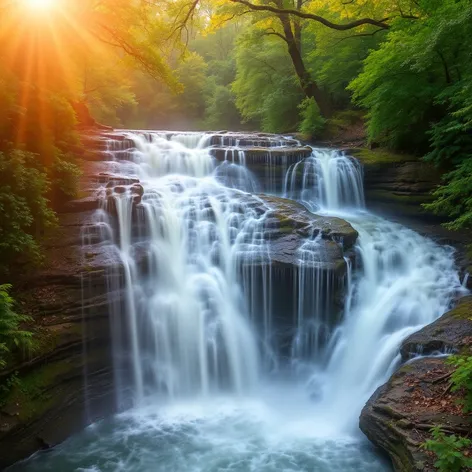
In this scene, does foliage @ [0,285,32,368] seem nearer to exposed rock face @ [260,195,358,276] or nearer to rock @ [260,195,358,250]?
exposed rock face @ [260,195,358,276]

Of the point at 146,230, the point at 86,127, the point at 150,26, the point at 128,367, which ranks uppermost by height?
the point at 150,26

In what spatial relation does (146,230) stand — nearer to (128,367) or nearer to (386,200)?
(128,367)

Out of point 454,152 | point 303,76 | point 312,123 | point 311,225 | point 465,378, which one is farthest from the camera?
point 303,76

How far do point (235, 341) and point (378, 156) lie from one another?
873 centimetres

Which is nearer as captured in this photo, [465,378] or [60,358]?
[465,378]

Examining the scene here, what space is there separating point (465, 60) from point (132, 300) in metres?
10.4

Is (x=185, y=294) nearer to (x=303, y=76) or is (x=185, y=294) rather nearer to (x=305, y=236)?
(x=305, y=236)

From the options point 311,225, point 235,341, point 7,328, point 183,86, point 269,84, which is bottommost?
point 235,341

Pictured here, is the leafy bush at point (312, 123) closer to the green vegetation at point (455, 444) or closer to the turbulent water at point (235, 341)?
the turbulent water at point (235, 341)

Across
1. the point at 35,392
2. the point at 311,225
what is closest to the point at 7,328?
the point at 35,392

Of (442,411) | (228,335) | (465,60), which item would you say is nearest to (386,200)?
(465,60)

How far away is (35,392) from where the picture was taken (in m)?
6.88

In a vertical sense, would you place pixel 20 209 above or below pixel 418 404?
above

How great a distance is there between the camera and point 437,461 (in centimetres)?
469
